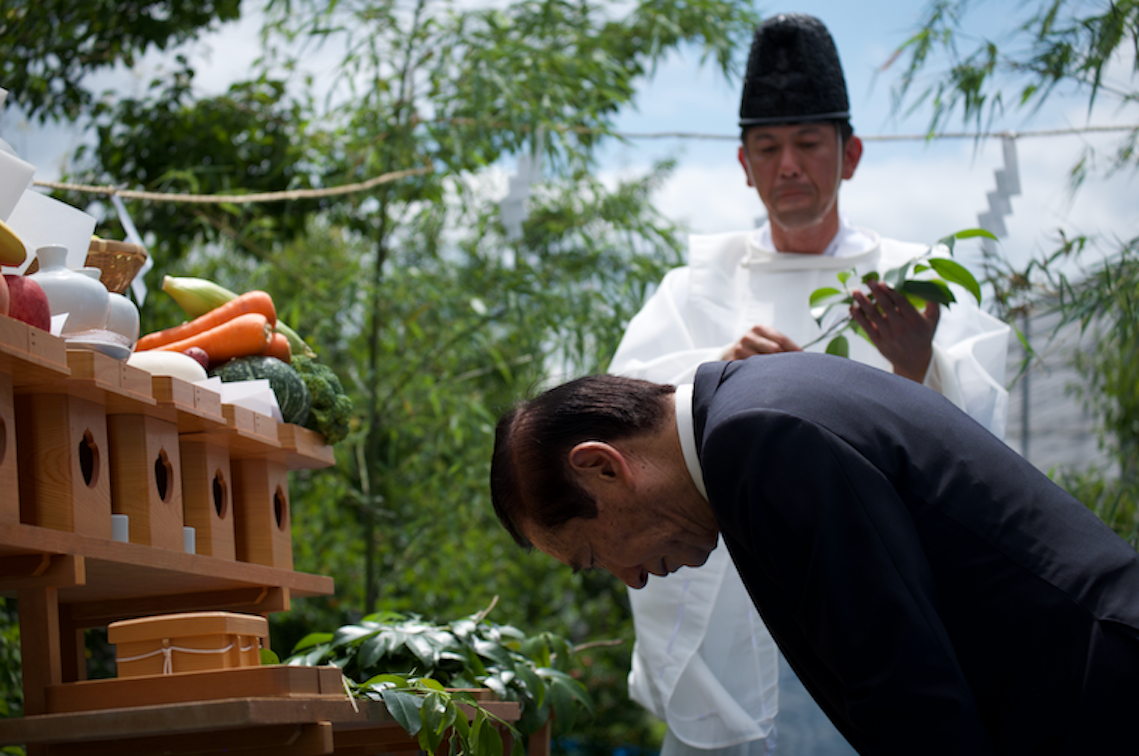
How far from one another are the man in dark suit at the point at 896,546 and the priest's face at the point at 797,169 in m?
1.12

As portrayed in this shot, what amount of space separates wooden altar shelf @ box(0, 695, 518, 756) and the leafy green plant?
0.11m

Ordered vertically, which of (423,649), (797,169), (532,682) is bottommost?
(532,682)

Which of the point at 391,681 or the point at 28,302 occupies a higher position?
the point at 28,302

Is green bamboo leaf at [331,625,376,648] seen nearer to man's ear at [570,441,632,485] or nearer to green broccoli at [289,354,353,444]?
green broccoli at [289,354,353,444]

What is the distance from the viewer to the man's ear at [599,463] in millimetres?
1218

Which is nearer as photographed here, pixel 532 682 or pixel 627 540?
pixel 627 540

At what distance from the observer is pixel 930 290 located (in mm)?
1906

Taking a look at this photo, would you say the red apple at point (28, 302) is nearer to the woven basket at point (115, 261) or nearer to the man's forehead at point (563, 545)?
the woven basket at point (115, 261)

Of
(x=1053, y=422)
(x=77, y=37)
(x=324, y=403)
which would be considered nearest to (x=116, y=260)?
(x=324, y=403)

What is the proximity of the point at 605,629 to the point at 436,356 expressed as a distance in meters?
3.20

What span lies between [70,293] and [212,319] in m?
0.36

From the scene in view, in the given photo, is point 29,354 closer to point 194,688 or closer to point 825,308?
point 194,688

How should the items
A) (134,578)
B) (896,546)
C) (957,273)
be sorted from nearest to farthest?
1. (896,546)
2. (134,578)
3. (957,273)

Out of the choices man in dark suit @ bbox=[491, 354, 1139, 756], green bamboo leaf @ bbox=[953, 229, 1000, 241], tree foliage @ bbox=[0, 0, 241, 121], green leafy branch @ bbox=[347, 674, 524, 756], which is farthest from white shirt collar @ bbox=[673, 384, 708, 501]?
tree foliage @ bbox=[0, 0, 241, 121]
